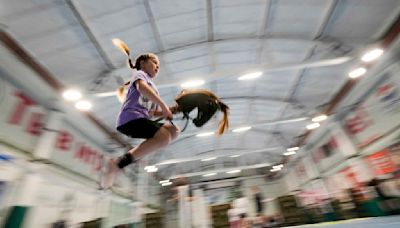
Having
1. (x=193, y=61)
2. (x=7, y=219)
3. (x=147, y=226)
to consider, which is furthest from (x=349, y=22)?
(x=7, y=219)

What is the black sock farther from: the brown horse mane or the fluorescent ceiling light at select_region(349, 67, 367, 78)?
the fluorescent ceiling light at select_region(349, 67, 367, 78)

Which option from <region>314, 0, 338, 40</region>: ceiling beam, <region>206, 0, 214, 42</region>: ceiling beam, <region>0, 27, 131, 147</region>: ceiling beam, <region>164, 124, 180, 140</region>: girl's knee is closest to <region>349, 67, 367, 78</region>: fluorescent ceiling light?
<region>314, 0, 338, 40</region>: ceiling beam

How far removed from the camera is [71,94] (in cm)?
601

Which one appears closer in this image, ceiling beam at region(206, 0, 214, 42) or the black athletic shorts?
the black athletic shorts

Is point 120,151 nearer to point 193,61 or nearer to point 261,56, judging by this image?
point 193,61

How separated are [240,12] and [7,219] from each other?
22.4ft

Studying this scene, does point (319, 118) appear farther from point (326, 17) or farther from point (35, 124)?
point (35, 124)

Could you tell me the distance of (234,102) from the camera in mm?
10156

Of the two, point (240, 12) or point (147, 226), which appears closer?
point (240, 12)

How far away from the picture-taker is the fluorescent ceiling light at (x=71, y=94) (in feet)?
19.6

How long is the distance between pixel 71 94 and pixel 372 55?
769 cm

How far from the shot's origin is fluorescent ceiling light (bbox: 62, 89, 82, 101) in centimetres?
597

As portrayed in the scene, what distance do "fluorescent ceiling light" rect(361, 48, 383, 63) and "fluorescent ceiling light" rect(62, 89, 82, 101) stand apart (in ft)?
24.2

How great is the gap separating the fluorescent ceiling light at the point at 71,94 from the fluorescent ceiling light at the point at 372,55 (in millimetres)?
7382
